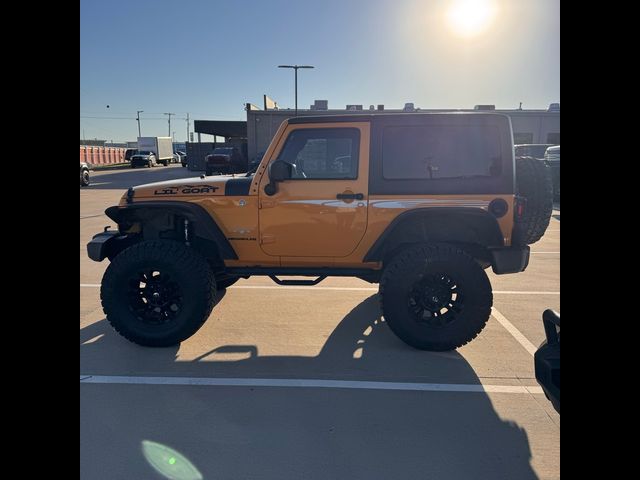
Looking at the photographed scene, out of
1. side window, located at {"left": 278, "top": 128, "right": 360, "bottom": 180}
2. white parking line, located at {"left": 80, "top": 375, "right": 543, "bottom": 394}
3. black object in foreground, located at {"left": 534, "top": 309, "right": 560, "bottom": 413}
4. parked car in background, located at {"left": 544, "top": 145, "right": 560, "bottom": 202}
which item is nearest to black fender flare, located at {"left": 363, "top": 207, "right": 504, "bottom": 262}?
side window, located at {"left": 278, "top": 128, "right": 360, "bottom": 180}

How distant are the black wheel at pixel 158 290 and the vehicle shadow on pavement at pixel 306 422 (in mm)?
227

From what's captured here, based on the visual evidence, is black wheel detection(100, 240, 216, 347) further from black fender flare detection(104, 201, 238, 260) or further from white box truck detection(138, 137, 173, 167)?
white box truck detection(138, 137, 173, 167)

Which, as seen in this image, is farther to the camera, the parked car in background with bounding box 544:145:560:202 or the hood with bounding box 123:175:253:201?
the parked car in background with bounding box 544:145:560:202

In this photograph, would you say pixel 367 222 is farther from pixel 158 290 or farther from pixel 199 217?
pixel 158 290

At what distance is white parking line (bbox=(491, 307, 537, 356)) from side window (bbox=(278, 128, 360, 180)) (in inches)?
88.2

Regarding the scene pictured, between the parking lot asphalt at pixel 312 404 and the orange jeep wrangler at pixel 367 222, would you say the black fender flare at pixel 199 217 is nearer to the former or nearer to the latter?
the orange jeep wrangler at pixel 367 222

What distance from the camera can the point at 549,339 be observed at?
224 cm

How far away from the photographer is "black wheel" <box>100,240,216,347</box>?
3529 mm

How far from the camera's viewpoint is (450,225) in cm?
359

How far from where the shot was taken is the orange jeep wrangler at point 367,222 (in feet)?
11.2

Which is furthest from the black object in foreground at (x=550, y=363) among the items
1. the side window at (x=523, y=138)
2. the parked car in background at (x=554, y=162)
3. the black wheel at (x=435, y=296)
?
the side window at (x=523, y=138)
